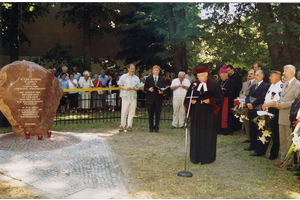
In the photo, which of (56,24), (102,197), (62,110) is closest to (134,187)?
(102,197)

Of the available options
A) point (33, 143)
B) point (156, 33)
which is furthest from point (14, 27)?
point (33, 143)

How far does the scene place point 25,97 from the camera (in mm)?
9148

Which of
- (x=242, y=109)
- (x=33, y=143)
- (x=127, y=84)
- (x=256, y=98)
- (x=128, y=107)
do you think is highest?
(x=127, y=84)

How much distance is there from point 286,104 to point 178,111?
5.61m

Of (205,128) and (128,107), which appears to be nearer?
(205,128)

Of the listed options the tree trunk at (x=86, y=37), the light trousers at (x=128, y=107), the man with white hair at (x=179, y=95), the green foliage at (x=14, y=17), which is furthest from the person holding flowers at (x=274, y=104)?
the green foliage at (x=14, y=17)

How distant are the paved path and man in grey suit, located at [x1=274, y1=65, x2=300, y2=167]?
3.60 metres

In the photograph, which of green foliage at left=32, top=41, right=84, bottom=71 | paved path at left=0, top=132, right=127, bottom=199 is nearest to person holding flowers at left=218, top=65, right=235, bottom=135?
paved path at left=0, top=132, right=127, bottom=199

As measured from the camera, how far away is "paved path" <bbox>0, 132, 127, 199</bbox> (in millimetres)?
5609

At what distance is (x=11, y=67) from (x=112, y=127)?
459cm

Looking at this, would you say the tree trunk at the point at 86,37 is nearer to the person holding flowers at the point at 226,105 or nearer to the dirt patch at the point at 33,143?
the person holding flowers at the point at 226,105

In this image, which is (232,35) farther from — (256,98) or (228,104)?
(256,98)

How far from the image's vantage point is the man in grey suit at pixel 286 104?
6984 mm

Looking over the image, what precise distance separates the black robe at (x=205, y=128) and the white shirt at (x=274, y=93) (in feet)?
3.73
